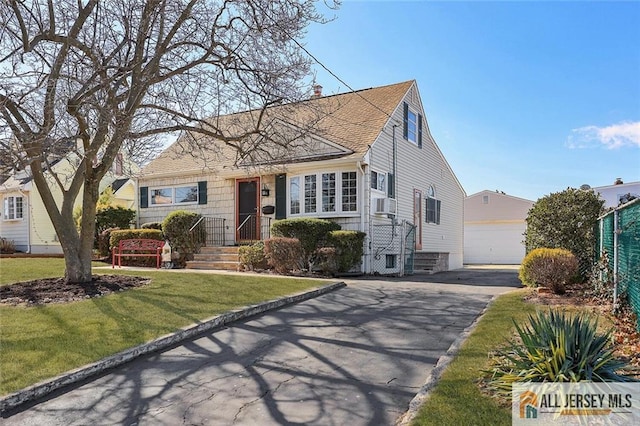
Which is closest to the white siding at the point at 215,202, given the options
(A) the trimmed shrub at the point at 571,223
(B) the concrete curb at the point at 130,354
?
(B) the concrete curb at the point at 130,354

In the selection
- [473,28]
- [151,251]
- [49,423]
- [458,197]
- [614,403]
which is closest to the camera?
[614,403]

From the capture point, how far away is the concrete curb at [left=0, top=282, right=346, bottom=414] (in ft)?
13.1

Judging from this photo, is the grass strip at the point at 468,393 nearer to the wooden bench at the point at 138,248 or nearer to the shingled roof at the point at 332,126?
the shingled roof at the point at 332,126

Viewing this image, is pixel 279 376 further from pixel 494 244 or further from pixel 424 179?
pixel 494 244

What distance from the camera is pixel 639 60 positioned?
697 centimetres

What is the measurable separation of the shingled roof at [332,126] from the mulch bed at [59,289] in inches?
162

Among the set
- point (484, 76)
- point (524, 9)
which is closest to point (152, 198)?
point (484, 76)

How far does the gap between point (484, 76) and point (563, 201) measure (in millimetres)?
4170

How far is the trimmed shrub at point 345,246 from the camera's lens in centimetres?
1288

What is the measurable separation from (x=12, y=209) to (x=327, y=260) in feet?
68.5

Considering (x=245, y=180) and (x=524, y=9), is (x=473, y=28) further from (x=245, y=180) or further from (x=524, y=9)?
(x=245, y=180)

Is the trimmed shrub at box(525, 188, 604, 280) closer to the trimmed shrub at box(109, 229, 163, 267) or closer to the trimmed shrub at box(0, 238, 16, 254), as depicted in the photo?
the trimmed shrub at box(109, 229, 163, 267)

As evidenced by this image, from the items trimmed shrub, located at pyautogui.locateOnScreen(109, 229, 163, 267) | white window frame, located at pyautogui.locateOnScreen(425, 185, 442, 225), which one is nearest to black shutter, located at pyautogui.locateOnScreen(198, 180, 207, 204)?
trimmed shrub, located at pyautogui.locateOnScreen(109, 229, 163, 267)

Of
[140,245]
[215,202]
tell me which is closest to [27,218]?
[140,245]
